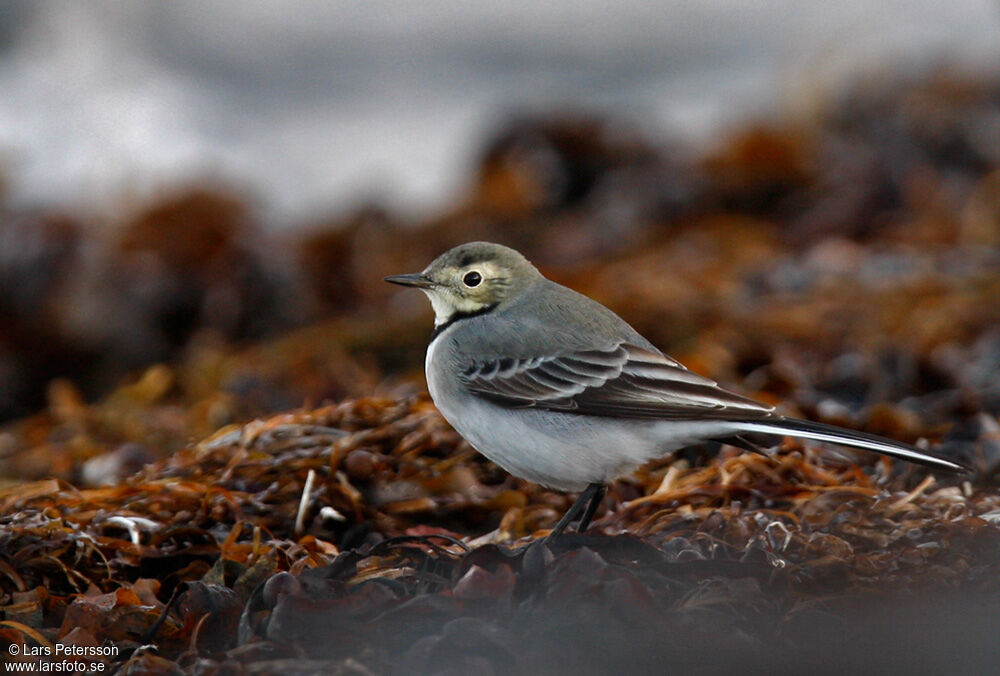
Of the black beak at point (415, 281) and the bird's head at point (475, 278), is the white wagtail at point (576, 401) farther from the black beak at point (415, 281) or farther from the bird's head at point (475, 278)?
the black beak at point (415, 281)

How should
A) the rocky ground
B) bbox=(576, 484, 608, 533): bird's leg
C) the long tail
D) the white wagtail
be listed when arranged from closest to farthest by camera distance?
the rocky ground < the long tail < the white wagtail < bbox=(576, 484, 608, 533): bird's leg

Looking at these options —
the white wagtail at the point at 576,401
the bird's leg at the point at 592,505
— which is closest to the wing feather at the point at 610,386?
the white wagtail at the point at 576,401

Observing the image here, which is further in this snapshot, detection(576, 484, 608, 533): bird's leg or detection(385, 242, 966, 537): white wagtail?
detection(576, 484, 608, 533): bird's leg

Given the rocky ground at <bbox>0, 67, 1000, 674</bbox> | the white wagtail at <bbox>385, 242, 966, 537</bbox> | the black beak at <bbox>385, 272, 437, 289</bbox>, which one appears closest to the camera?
the rocky ground at <bbox>0, 67, 1000, 674</bbox>

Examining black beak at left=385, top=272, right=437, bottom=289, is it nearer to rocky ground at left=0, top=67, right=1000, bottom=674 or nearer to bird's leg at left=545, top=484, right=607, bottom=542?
rocky ground at left=0, top=67, right=1000, bottom=674

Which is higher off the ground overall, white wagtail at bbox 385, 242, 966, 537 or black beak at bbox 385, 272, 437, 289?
black beak at bbox 385, 272, 437, 289

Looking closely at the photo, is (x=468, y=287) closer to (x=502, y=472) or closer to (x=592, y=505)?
(x=502, y=472)

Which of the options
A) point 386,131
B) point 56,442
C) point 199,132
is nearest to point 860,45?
point 386,131

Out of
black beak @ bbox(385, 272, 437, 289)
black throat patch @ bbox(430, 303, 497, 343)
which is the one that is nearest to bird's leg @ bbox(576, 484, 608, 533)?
black throat patch @ bbox(430, 303, 497, 343)

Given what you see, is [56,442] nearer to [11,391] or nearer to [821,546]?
[11,391]
